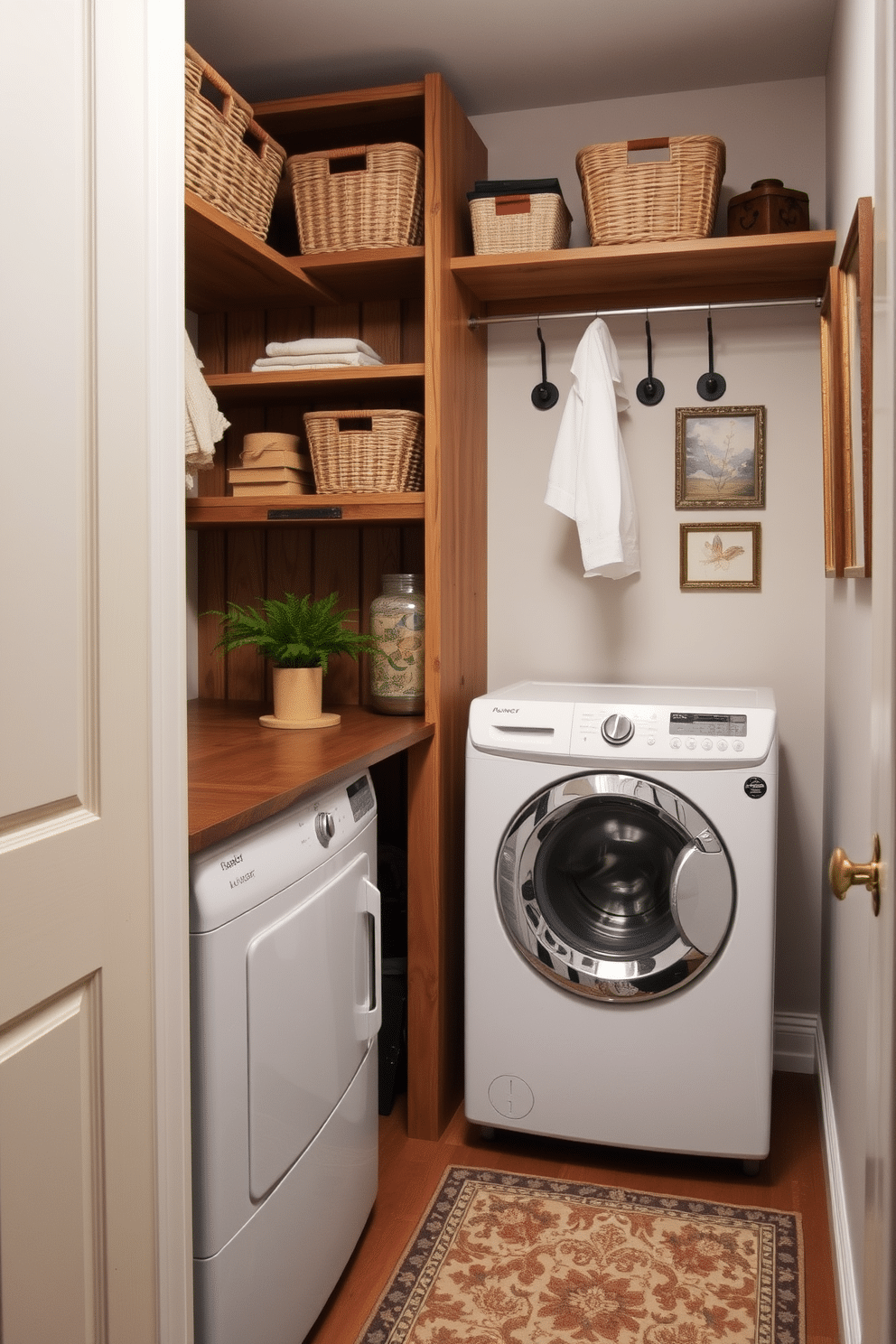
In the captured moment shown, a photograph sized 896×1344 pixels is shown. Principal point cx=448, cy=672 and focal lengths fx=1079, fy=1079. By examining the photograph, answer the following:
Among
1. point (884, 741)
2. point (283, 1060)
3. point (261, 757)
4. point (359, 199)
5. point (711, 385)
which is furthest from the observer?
point (711, 385)

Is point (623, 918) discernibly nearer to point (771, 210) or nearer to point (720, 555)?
point (720, 555)

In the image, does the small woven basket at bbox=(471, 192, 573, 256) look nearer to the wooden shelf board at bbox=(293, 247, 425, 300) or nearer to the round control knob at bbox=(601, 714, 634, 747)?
the wooden shelf board at bbox=(293, 247, 425, 300)

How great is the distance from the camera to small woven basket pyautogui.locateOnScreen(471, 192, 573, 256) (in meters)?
2.48

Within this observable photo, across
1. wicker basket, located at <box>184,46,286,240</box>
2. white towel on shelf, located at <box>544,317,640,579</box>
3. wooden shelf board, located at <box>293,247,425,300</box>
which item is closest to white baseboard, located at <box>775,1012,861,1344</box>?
white towel on shelf, located at <box>544,317,640,579</box>

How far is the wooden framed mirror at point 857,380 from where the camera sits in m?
1.58

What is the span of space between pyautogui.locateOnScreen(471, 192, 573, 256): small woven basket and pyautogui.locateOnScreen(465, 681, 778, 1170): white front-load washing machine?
1.05 metres

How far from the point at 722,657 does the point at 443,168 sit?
1.35m

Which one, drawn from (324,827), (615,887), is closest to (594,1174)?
(615,887)

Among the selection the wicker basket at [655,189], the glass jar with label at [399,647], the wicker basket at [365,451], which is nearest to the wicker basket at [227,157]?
the wicker basket at [365,451]

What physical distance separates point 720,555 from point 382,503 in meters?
0.91

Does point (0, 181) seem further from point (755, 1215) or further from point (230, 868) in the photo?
point (755, 1215)

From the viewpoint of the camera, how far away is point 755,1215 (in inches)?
85.0

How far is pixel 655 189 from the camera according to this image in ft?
7.85

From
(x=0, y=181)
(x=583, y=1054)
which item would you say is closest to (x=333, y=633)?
(x=583, y=1054)
